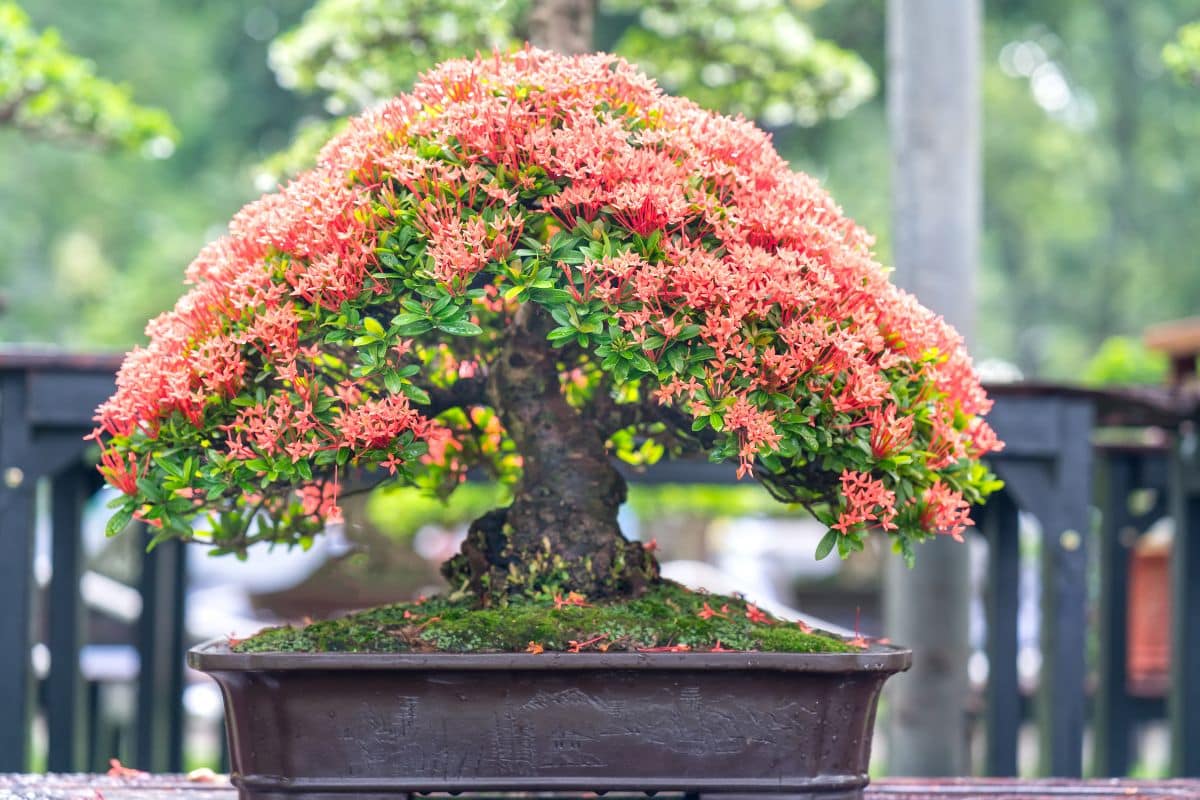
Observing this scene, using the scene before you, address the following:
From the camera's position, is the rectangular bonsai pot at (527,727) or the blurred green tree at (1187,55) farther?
the blurred green tree at (1187,55)

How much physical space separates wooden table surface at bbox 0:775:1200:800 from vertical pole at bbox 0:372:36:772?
1379 millimetres

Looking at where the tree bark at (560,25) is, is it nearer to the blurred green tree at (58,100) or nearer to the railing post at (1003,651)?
the blurred green tree at (58,100)

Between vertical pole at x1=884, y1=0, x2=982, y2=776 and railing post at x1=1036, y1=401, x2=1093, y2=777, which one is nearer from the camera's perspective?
railing post at x1=1036, y1=401, x2=1093, y2=777

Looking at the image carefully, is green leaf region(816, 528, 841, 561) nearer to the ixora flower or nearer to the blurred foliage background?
the ixora flower

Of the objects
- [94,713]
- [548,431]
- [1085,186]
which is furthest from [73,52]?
[548,431]

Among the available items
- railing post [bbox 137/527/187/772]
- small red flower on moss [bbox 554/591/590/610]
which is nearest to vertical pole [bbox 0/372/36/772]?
railing post [bbox 137/527/187/772]

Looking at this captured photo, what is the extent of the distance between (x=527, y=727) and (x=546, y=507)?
547 millimetres

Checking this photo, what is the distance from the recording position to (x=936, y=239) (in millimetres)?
4688

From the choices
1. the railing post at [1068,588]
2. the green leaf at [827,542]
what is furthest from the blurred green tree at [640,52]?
the green leaf at [827,542]

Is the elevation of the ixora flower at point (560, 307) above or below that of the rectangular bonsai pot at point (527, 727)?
above

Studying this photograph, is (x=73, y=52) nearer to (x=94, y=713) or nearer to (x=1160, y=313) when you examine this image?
(x=94, y=713)

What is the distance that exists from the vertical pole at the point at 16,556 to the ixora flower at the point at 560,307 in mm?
2035

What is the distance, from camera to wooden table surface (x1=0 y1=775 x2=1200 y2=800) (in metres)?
2.69

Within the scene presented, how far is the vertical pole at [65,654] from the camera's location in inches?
193
